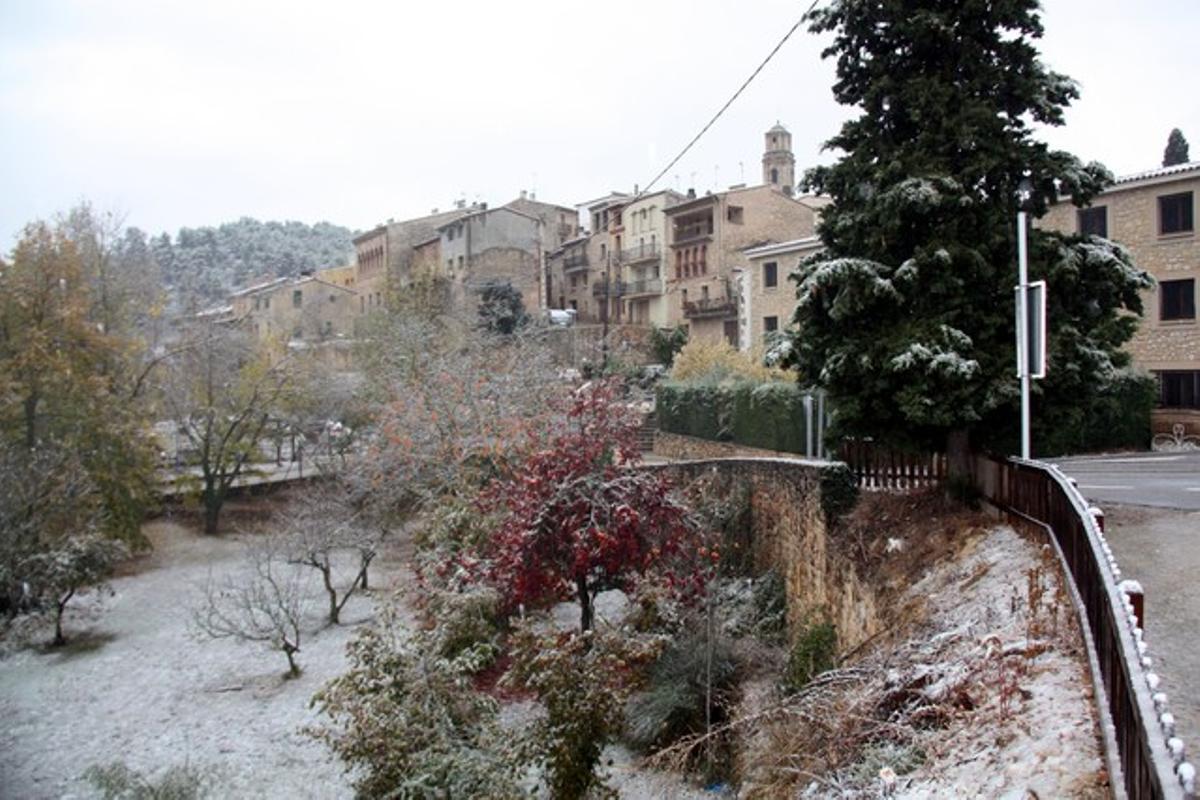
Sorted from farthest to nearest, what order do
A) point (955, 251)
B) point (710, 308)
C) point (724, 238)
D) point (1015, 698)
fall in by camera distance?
point (724, 238) → point (710, 308) → point (955, 251) → point (1015, 698)

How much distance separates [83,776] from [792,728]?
1071 cm

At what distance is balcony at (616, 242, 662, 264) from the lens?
5404 centimetres

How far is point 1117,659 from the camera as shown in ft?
14.6

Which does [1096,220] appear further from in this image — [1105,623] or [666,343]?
[1105,623]

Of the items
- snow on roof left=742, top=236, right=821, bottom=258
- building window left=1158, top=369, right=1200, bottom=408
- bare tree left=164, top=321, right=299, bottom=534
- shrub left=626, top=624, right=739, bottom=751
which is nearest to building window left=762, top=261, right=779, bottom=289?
snow on roof left=742, top=236, right=821, bottom=258

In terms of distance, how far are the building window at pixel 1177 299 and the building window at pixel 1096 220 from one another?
7.81ft

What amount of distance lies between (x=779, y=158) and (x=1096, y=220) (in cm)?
6184

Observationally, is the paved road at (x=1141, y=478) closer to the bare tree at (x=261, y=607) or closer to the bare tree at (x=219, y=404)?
the bare tree at (x=261, y=607)

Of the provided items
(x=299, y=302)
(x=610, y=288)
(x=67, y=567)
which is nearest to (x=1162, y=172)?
(x=67, y=567)

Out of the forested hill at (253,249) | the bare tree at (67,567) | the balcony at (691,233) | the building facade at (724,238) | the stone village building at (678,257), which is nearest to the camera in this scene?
the bare tree at (67,567)

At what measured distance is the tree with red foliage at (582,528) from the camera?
1303cm

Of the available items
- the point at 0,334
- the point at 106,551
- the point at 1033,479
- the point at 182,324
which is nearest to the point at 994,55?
the point at 1033,479

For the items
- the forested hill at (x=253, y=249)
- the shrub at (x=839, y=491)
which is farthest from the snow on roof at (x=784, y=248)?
the forested hill at (x=253, y=249)

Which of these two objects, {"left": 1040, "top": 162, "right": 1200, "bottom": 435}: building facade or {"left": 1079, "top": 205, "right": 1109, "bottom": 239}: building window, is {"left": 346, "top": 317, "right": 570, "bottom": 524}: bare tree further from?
{"left": 1079, "top": 205, "right": 1109, "bottom": 239}: building window
